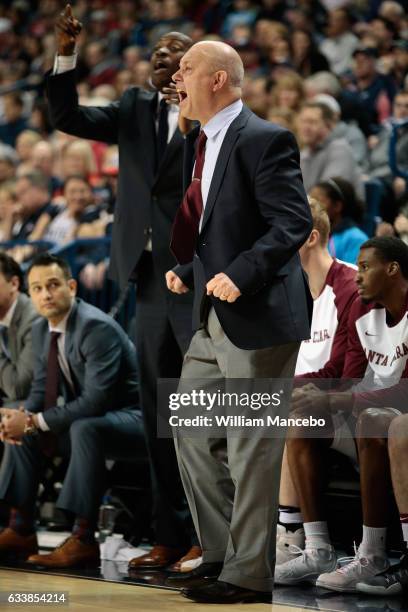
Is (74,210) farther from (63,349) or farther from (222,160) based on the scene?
(222,160)

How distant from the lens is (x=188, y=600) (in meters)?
3.56

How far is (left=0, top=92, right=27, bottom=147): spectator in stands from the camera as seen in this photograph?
12.4 meters

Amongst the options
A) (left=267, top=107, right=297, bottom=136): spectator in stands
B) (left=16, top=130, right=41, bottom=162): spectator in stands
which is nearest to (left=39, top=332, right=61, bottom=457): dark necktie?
(left=267, top=107, right=297, bottom=136): spectator in stands

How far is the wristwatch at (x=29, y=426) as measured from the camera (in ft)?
15.9

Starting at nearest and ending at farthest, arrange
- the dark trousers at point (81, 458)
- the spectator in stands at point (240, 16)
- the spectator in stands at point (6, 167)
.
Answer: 1. the dark trousers at point (81, 458)
2. the spectator in stands at point (6, 167)
3. the spectator in stands at point (240, 16)

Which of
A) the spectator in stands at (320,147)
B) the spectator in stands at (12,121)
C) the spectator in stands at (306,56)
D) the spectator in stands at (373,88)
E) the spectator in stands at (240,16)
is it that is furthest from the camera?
the spectator in stands at (12,121)

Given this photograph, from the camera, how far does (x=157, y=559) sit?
4297 mm

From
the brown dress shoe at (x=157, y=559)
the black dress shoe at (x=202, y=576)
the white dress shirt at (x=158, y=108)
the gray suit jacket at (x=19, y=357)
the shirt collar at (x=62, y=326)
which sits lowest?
the brown dress shoe at (x=157, y=559)

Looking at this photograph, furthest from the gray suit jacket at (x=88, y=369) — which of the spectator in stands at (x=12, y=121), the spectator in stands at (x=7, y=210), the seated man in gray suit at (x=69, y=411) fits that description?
the spectator in stands at (x=12, y=121)

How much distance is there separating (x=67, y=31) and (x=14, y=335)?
181 cm

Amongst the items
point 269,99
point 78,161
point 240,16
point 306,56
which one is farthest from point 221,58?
point 240,16

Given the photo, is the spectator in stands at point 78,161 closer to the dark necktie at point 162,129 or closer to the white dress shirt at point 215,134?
the dark necktie at point 162,129

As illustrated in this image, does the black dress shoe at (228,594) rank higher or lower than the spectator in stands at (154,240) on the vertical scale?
lower

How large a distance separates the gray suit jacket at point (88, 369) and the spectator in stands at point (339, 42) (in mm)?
5783
